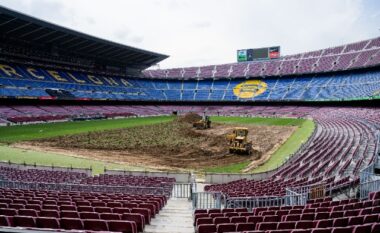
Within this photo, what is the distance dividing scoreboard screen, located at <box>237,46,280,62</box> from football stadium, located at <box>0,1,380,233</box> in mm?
407

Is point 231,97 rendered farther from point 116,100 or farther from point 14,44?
point 14,44

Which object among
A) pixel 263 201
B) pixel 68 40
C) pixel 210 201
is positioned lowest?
pixel 210 201

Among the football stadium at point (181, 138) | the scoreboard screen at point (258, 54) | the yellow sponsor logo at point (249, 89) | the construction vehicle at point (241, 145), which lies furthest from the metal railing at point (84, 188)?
the scoreboard screen at point (258, 54)

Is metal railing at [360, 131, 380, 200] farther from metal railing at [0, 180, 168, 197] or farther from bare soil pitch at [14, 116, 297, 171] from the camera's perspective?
bare soil pitch at [14, 116, 297, 171]

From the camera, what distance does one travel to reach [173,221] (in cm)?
1084

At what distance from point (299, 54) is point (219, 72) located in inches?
1037

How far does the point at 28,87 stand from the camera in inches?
2665

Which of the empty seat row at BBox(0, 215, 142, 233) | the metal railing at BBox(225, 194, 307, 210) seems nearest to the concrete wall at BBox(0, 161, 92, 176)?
the metal railing at BBox(225, 194, 307, 210)

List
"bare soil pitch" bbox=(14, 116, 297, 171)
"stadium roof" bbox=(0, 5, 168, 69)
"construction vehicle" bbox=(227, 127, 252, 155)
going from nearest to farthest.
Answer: "bare soil pitch" bbox=(14, 116, 297, 171)
"construction vehicle" bbox=(227, 127, 252, 155)
"stadium roof" bbox=(0, 5, 168, 69)

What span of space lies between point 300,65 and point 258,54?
22829mm

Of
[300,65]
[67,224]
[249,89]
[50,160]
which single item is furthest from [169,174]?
[300,65]

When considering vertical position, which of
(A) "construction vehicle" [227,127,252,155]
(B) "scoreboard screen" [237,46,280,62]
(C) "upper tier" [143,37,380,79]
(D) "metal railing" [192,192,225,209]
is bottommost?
(D) "metal railing" [192,192,225,209]

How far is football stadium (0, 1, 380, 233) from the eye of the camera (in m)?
9.38

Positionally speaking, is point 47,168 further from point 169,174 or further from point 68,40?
point 68,40
